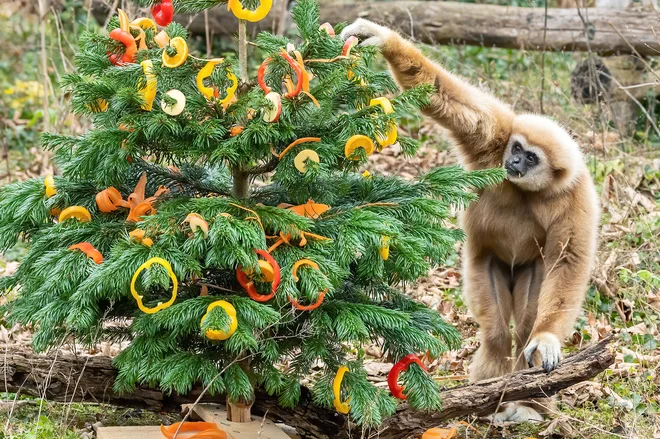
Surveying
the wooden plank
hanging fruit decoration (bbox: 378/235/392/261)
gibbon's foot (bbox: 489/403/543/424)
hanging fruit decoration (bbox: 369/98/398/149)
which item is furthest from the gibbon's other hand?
gibbon's foot (bbox: 489/403/543/424)

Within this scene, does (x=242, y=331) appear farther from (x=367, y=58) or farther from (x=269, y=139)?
(x=367, y=58)

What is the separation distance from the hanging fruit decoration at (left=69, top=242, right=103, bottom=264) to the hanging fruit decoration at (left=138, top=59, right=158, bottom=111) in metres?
0.66

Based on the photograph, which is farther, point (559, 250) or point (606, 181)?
point (606, 181)

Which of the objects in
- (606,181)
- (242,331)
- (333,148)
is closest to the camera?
(242,331)

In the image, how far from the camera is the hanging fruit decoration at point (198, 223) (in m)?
3.47

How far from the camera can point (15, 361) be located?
4.32 m

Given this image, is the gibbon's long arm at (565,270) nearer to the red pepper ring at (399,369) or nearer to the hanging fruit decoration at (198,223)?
the red pepper ring at (399,369)

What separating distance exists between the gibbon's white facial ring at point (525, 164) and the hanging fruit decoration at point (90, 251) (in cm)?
273

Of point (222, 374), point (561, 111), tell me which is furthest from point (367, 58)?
point (561, 111)

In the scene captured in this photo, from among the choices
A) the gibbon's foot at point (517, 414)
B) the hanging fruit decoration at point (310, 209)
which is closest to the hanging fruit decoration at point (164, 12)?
the hanging fruit decoration at point (310, 209)

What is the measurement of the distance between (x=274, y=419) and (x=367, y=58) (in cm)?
187

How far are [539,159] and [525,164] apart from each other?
0.10 m

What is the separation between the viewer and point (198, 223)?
3.47 metres

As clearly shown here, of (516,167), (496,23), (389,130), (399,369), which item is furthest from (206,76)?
(496,23)
